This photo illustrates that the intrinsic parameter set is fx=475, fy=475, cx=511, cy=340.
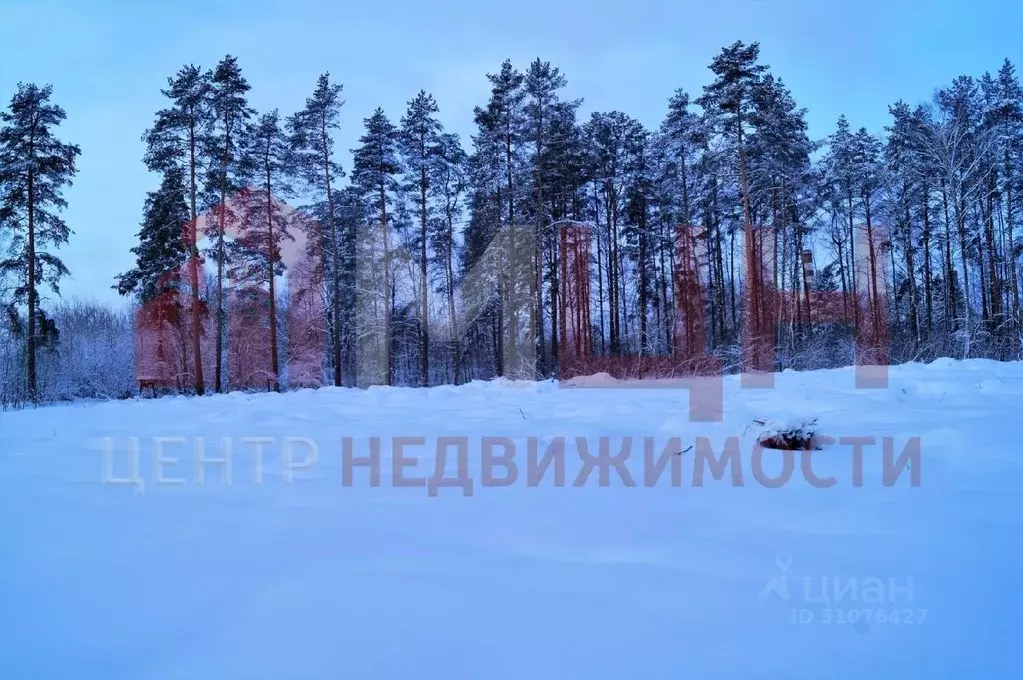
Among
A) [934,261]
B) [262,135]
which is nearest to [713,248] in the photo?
[934,261]

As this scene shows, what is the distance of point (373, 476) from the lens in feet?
9.73

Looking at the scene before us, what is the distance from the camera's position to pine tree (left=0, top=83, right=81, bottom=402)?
552 inches

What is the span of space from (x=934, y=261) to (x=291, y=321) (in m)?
31.0

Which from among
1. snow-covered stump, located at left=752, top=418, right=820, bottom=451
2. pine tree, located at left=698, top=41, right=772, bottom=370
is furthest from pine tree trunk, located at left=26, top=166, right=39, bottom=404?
A: pine tree, located at left=698, top=41, right=772, bottom=370

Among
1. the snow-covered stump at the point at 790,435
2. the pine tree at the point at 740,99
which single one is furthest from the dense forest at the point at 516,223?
the snow-covered stump at the point at 790,435

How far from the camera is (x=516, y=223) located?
1647 cm

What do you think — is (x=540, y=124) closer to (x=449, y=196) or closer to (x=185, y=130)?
(x=449, y=196)

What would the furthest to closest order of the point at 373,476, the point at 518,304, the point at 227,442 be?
1. the point at 518,304
2. the point at 227,442
3. the point at 373,476

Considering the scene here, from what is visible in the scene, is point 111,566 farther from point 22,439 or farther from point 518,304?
point 518,304

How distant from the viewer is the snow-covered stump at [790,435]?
11.4 feet

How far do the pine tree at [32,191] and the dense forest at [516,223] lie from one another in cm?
Answer: 6

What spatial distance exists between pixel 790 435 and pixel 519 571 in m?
2.70

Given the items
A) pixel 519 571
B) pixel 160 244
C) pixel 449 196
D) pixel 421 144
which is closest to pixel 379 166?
pixel 421 144

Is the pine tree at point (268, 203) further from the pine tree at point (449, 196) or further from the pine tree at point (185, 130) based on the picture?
the pine tree at point (449, 196)
